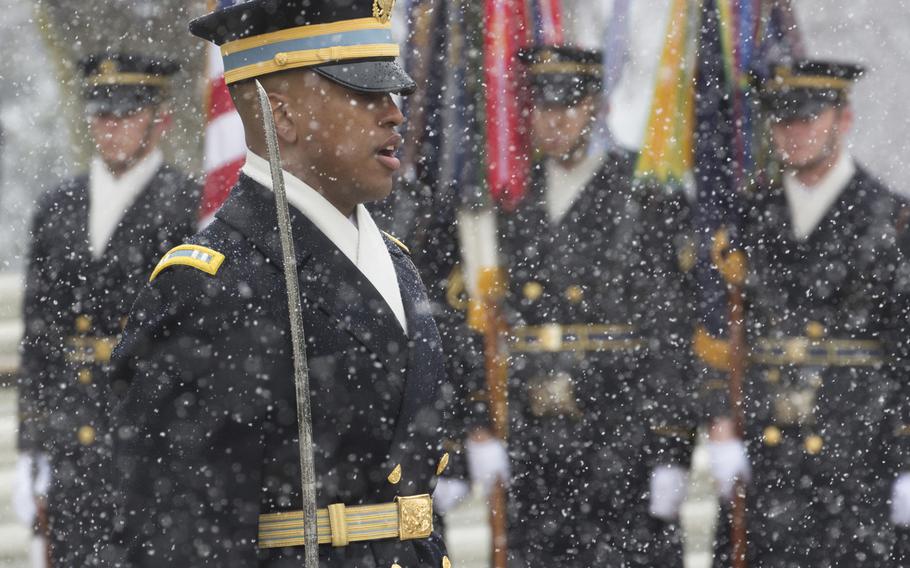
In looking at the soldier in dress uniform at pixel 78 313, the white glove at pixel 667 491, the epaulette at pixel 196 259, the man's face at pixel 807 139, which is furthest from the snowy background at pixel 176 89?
the epaulette at pixel 196 259

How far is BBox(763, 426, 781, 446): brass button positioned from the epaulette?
320 cm

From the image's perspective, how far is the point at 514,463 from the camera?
4.82 metres

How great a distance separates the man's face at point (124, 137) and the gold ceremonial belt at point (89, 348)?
608 mm

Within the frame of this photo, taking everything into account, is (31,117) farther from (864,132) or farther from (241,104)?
(241,104)

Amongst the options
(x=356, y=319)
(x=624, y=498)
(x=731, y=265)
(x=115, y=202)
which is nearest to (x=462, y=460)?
(x=624, y=498)

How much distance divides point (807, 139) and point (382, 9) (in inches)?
124

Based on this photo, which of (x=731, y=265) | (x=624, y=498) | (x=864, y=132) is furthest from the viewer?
(x=864, y=132)

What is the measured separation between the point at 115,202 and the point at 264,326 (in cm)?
314

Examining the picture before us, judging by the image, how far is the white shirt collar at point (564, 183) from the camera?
4902 mm

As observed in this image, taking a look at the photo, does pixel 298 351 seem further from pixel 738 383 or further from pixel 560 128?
pixel 738 383

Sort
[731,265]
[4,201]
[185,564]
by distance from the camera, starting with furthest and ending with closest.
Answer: [4,201] → [731,265] → [185,564]

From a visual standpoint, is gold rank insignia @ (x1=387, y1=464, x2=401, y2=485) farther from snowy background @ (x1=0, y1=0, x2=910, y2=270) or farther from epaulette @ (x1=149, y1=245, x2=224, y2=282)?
snowy background @ (x1=0, y1=0, x2=910, y2=270)

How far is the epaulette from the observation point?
212cm

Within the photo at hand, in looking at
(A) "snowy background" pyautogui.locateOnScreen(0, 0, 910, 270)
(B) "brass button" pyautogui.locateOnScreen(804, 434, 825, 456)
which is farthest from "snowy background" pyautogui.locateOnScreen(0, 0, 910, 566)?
(B) "brass button" pyautogui.locateOnScreen(804, 434, 825, 456)
